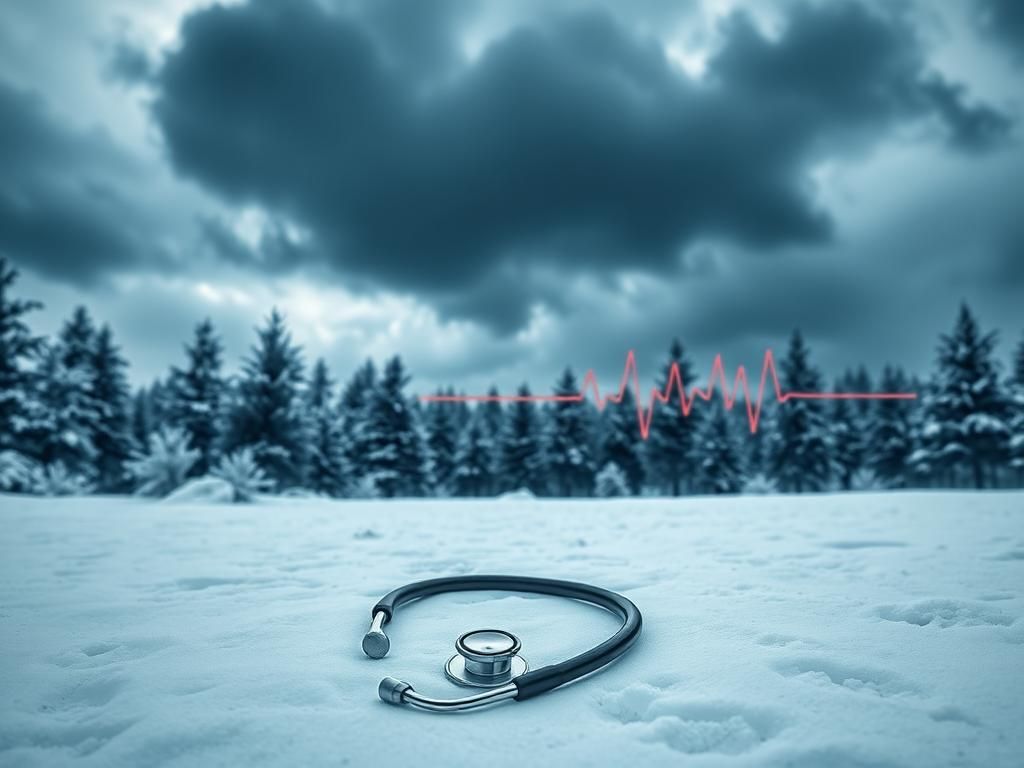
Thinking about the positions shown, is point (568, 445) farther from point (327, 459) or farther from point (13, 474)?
point (13, 474)

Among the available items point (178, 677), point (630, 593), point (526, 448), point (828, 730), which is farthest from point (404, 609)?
point (526, 448)

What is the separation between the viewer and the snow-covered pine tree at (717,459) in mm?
31516

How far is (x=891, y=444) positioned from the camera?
1328 inches

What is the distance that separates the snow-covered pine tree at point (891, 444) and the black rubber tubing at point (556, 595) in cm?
3948

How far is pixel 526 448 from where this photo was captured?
109 ft

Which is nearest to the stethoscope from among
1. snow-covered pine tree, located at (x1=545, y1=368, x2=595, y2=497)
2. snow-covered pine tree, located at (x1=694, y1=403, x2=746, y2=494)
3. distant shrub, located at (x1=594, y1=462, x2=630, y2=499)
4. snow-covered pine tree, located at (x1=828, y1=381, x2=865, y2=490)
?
distant shrub, located at (x1=594, y1=462, x2=630, y2=499)

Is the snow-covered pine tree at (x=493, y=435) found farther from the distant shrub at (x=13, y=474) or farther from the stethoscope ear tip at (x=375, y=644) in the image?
the stethoscope ear tip at (x=375, y=644)

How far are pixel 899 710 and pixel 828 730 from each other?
0.23 metres

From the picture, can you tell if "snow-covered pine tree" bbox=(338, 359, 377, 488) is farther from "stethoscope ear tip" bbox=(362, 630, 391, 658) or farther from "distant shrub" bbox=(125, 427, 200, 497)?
"stethoscope ear tip" bbox=(362, 630, 391, 658)

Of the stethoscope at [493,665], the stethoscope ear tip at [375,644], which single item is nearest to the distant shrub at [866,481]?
the stethoscope at [493,665]

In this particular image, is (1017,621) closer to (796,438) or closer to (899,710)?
(899,710)

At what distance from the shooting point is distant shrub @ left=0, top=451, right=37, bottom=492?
15455 mm

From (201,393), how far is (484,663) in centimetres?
2796

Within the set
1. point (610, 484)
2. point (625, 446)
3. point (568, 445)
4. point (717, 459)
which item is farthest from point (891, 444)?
point (568, 445)
